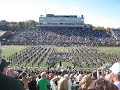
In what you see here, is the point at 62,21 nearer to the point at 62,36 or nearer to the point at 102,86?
the point at 62,36

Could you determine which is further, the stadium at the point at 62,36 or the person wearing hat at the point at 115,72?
the stadium at the point at 62,36

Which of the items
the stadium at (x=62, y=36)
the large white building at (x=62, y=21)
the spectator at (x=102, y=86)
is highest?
the spectator at (x=102, y=86)

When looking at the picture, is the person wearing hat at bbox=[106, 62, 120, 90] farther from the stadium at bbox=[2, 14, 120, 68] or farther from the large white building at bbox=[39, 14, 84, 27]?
the large white building at bbox=[39, 14, 84, 27]

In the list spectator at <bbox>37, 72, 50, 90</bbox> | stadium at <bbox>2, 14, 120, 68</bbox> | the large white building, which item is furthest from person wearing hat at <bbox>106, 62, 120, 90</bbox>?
the large white building

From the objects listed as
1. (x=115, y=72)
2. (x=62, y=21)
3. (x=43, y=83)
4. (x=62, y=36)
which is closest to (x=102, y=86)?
(x=115, y=72)

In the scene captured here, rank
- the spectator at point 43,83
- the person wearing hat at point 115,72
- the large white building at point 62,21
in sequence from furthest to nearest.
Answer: the large white building at point 62,21 → the spectator at point 43,83 → the person wearing hat at point 115,72

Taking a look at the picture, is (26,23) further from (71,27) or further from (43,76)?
(43,76)

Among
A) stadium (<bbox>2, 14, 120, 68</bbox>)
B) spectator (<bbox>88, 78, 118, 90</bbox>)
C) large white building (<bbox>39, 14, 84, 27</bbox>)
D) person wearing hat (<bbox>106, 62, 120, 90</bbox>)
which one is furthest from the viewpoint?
large white building (<bbox>39, 14, 84, 27</bbox>)

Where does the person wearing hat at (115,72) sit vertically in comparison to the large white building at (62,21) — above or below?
above

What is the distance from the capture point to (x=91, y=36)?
133000mm

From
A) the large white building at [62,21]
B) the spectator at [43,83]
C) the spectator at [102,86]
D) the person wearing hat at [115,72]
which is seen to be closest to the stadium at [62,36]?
the large white building at [62,21]

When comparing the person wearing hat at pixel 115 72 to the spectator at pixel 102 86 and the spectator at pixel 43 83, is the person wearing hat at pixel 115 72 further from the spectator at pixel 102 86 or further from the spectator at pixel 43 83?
the spectator at pixel 43 83

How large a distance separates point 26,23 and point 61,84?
187477mm

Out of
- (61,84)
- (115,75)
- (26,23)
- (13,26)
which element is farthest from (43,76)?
(26,23)
